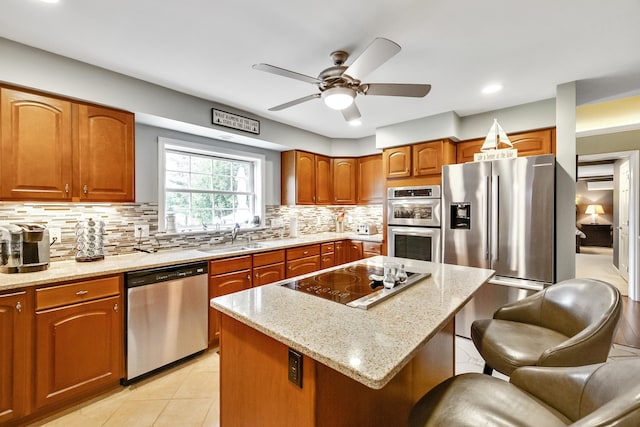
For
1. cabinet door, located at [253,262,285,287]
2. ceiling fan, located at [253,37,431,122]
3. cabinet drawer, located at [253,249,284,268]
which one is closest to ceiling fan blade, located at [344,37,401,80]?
ceiling fan, located at [253,37,431,122]

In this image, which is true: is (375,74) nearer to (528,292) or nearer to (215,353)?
(528,292)

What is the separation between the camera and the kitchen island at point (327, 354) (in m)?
0.93

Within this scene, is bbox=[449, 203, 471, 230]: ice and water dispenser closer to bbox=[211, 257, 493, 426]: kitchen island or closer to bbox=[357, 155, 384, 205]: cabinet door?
bbox=[357, 155, 384, 205]: cabinet door

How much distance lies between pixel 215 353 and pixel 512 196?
3212 mm

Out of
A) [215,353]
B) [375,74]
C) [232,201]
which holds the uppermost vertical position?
[375,74]

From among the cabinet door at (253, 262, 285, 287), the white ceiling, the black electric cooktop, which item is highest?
the white ceiling

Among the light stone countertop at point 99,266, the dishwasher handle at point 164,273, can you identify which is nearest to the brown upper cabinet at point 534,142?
the light stone countertop at point 99,266

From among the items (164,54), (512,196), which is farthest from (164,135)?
(512,196)

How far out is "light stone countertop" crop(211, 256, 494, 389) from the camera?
0.86 metres

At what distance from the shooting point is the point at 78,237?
2301mm

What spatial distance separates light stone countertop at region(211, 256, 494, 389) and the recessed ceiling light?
78.5 inches

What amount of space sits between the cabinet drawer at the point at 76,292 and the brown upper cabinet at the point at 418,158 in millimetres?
3213

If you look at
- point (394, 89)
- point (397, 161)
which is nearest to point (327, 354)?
point (394, 89)

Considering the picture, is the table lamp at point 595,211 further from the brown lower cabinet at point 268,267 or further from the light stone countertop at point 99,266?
the light stone countertop at point 99,266
